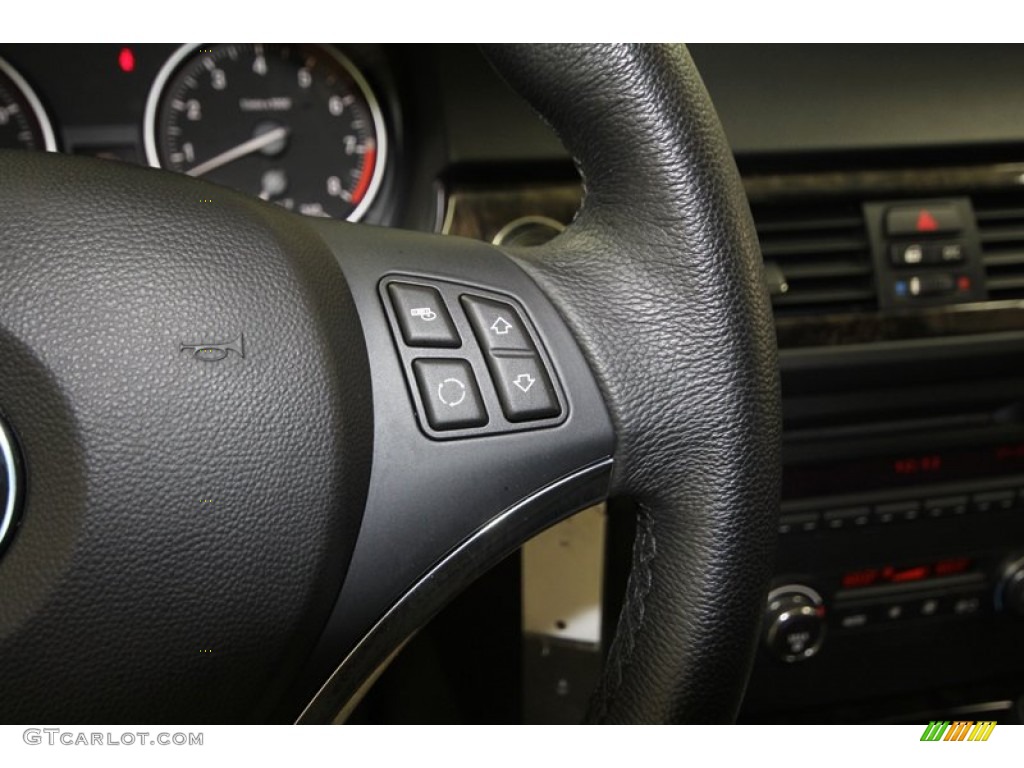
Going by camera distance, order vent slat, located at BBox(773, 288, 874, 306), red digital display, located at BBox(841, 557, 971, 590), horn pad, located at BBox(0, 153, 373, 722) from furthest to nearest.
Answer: red digital display, located at BBox(841, 557, 971, 590)
vent slat, located at BBox(773, 288, 874, 306)
horn pad, located at BBox(0, 153, 373, 722)

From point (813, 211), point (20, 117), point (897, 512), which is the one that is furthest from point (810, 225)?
point (20, 117)

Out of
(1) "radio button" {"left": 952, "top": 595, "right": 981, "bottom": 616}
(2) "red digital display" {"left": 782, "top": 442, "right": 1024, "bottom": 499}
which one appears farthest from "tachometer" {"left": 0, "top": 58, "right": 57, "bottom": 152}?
(1) "radio button" {"left": 952, "top": 595, "right": 981, "bottom": 616}

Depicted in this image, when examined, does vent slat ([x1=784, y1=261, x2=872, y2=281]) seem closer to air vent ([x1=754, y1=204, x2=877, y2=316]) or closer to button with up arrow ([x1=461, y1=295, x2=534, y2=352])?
air vent ([x1=754, y1=204, x2=877, y2=316])

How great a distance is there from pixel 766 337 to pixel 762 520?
101 mm

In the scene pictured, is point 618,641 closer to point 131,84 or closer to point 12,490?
point 12,490

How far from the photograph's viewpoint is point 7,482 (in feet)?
1.53

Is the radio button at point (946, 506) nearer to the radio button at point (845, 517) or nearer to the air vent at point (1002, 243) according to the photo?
the radio button at point (845, 517)

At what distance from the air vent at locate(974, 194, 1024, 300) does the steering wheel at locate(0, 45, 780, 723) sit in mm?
553

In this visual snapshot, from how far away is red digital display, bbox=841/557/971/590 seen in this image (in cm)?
104

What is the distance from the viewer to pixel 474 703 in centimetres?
110

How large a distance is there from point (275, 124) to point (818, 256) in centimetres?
56

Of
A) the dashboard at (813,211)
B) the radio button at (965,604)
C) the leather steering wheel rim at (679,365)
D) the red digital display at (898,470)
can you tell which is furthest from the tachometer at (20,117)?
the radio button at (965,604)

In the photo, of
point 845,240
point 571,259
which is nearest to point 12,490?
point 571,259

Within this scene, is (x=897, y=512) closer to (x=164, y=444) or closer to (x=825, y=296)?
(x=825, y=296)
